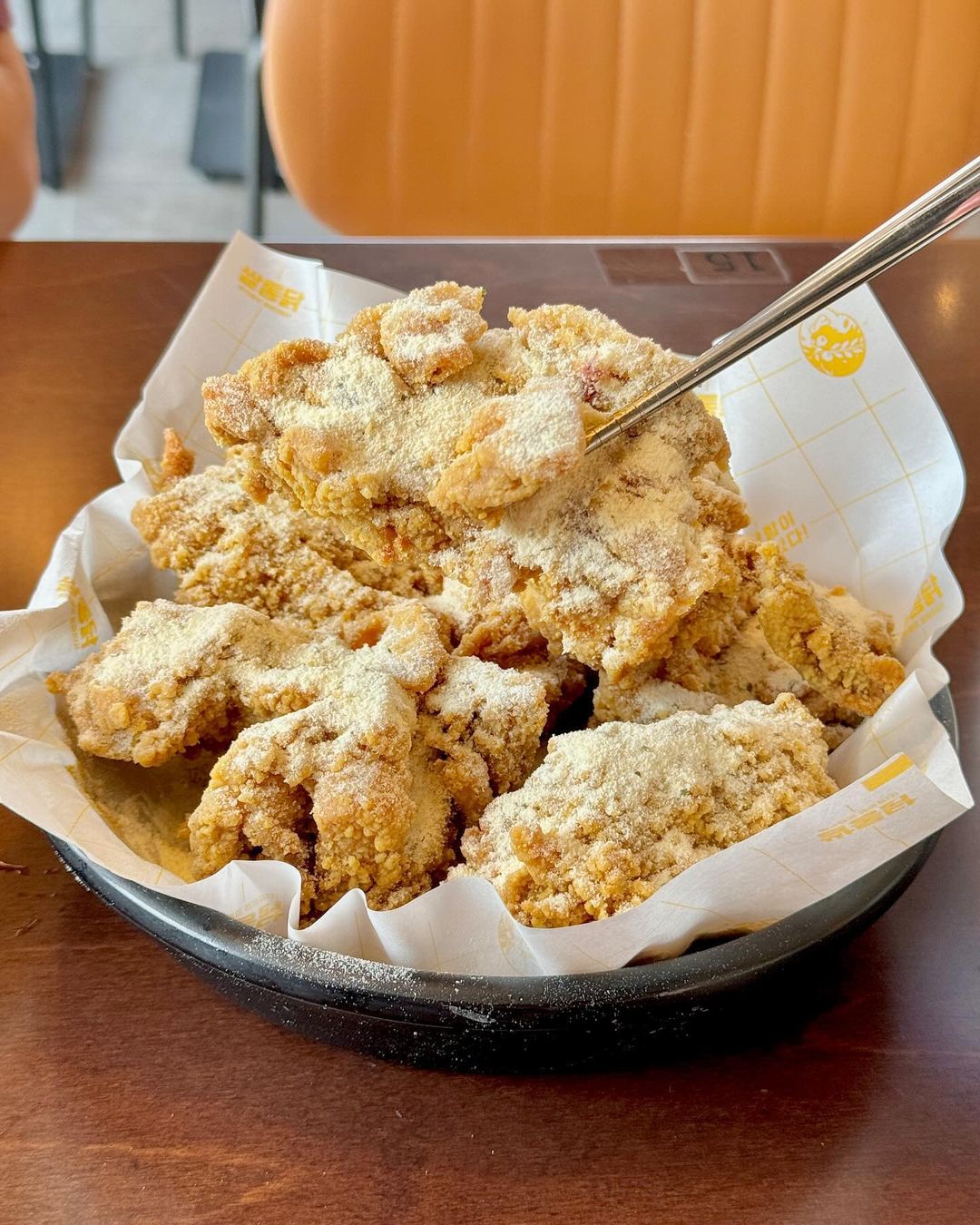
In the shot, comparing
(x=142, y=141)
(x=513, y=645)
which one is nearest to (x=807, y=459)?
(x=513, y=645)

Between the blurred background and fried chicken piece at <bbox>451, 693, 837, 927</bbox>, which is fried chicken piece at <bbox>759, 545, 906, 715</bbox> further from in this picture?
the blurred background

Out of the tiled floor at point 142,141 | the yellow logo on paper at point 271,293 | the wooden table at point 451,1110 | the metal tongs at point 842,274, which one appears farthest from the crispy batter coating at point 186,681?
the tiled floor at point 142,141

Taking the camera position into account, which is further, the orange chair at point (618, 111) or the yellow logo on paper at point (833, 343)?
the orange chair at point (618, 111)

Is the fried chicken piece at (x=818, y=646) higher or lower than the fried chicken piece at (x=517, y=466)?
lower

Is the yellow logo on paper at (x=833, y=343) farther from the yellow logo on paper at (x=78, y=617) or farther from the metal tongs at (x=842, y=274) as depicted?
the yellow logo on paper at (x=78, y=617)

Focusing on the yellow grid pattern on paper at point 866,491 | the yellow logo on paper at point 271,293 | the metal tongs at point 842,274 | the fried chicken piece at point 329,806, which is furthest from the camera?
the yellow logo on paper at point 271,293

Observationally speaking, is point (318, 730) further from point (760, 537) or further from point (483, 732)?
point (760, 537)

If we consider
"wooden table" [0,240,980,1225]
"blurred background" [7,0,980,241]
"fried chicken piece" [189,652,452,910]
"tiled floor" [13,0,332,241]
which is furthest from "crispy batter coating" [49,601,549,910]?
"tiled floor" [13,0,332,241]
